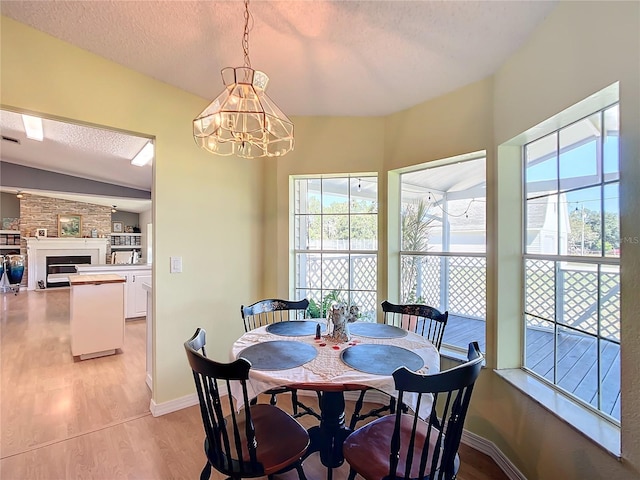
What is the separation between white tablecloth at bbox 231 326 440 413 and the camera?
1.31 meters

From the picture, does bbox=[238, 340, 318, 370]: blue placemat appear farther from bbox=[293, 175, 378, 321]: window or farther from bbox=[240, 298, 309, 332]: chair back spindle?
bbox=[293, 175, 378, 321]: window

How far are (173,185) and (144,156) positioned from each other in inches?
103

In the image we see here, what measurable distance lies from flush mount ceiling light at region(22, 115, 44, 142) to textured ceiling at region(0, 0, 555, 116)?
215cm

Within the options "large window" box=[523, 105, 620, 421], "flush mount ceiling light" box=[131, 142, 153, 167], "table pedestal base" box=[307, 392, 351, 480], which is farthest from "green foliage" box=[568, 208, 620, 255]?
"flush mount ceiling light" box=[131, 142, 153, 167]

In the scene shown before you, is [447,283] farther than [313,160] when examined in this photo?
No

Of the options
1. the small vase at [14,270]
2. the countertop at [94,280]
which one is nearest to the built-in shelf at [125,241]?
the small vase at [14,270]

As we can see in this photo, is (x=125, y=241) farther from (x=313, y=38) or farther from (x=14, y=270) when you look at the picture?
(x=313, y=38)

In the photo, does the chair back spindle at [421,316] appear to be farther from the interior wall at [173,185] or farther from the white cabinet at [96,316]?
the white cabinet at [96,316]

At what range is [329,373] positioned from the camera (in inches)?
54.6

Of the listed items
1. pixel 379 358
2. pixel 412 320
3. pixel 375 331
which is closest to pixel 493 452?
pixel 412 320

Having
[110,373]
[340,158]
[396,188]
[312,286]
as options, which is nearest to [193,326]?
[312,286]

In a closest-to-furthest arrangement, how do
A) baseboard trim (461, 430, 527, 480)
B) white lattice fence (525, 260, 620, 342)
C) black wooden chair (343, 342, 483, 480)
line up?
black wooden chair (343, 342, 483, 480) < white lattice fence (525, 260, 620, 342) < baseboard trim (461, 430, 527, 480)

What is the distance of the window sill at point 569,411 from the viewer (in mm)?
1265

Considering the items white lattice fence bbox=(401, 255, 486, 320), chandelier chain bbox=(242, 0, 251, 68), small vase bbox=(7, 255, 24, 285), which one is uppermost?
chandelier chain bbox=(242, 0, 251, 68)
